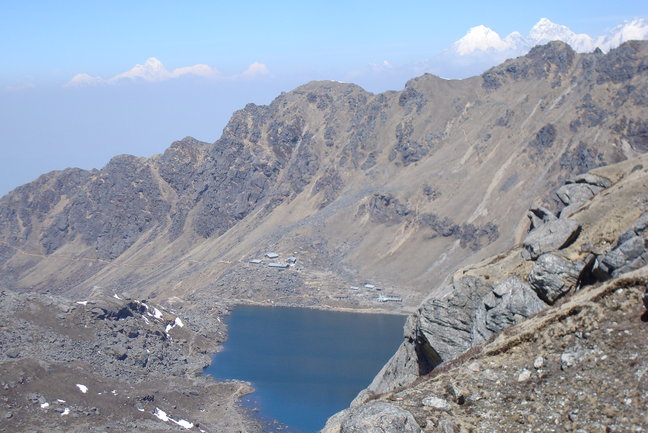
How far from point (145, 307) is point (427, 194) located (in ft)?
231

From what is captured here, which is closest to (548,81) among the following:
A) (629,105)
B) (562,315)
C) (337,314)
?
(629,105)

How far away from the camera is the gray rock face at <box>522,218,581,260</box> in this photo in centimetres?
3534

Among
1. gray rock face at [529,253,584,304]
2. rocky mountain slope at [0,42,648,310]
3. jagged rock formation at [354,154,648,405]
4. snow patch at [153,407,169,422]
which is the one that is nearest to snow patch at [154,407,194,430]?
snow patch at [153,407,169,422]

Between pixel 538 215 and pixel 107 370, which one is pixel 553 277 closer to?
pixel 538 215

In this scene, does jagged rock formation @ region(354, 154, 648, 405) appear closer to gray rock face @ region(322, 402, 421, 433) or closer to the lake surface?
gray rock face @ region(322, 402, 421, 433)

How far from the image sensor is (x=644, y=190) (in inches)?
1479

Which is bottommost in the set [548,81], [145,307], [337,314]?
[337,314]

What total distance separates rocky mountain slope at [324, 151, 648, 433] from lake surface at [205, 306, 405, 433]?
145 ft

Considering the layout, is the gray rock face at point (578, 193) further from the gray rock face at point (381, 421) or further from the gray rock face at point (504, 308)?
the gray rock face at point (381, 421)

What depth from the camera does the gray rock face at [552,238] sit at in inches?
1391

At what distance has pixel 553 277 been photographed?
103 feet

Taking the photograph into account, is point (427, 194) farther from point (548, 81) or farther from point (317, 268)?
point (548, 81)

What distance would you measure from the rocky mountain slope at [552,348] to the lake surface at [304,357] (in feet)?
145

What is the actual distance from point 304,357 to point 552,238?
69.7 metres
